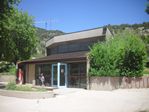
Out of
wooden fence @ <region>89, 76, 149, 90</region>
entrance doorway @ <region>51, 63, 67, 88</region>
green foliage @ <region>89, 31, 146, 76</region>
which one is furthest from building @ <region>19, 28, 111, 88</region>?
wooden fence @ <region>89, 76, 149, 90</region>

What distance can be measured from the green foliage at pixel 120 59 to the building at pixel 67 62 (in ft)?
4.18

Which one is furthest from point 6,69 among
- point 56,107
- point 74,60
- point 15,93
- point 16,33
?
point 56,107

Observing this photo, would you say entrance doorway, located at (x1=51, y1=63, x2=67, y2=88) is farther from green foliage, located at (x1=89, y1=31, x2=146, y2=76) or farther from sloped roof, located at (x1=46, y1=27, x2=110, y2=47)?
sloped roof, located at (x1=46, y1=27, x2=110, y2=47)

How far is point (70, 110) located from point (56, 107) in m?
1.39

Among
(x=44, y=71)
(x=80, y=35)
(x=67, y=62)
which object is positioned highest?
(x=80, y=35)

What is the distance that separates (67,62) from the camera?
89.2 feet

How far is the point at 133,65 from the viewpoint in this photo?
23.8m

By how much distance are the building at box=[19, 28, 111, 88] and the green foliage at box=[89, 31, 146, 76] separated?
4.18 feet

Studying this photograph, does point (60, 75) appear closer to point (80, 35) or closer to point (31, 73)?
point (31, 73)

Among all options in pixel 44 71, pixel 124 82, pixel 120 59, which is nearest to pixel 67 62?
pixel 44 71

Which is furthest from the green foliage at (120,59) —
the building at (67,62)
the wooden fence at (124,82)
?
the building at (67,62)

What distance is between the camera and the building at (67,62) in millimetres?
26422

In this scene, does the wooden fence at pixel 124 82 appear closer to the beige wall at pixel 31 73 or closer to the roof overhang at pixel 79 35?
the roof overhang at pixel 79 35

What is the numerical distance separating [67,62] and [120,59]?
224 inches
